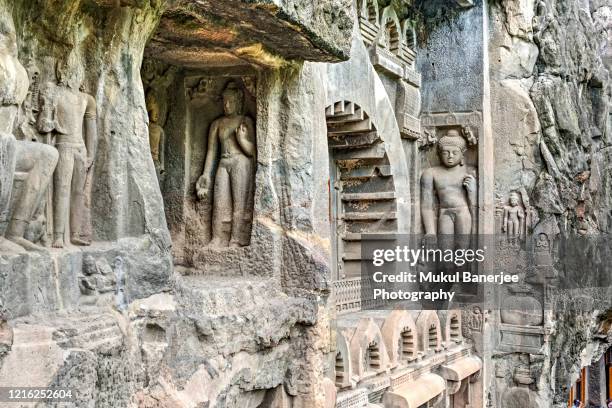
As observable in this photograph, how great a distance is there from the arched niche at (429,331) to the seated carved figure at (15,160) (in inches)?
209

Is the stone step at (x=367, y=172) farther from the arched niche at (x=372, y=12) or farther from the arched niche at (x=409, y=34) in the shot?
the arched niche at (x=409, y=34)

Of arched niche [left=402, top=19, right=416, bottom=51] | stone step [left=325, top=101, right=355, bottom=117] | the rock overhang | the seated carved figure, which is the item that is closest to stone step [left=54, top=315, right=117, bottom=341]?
the seated carved figure

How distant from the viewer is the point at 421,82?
9.21 metres

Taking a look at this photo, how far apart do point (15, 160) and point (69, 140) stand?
0.45 m

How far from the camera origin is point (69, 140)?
3268 millimetres

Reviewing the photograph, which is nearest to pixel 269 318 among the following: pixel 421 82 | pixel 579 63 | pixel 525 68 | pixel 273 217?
pixel 273 217

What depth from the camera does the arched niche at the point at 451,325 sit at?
27.7 ft

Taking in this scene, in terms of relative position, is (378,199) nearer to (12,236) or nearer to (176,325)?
(176,325)

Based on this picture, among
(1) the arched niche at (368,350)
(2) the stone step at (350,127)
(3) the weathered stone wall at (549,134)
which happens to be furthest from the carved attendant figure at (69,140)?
(3) the weathered stone wall at (549,134)

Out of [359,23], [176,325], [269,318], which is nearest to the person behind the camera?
[176,325]

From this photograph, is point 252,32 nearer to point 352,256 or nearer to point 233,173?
point 233,173

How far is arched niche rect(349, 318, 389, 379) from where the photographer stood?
6152mm

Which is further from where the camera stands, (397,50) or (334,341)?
(397,50)

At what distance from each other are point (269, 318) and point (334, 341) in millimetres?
902
